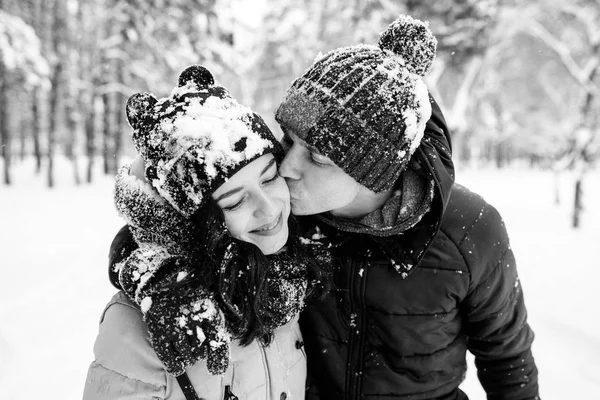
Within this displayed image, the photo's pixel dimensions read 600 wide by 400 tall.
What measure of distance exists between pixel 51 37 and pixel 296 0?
11355 mm

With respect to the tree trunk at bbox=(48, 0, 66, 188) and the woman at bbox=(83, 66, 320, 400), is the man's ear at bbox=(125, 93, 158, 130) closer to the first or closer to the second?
the woman at bbox=(83, 66, 320, 400)

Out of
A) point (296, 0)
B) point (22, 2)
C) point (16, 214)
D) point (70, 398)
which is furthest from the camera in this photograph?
point (296, 0)

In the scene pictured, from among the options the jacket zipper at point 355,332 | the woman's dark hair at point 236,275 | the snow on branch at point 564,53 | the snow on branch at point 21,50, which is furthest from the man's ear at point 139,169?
the snow on branch at point 21,50

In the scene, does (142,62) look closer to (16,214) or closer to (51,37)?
(51,37)

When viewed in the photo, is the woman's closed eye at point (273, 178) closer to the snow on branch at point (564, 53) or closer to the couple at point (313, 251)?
the couple at point (313, 251)

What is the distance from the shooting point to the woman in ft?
4.97

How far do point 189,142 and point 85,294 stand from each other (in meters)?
5.86

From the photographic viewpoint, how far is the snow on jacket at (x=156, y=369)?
148cm

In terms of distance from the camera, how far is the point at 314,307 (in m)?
2.17

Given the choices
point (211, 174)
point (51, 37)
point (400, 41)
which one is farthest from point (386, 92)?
point (51, 37)

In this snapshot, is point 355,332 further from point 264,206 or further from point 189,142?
point 189,142

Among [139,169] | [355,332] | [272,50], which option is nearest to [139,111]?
[139,169]

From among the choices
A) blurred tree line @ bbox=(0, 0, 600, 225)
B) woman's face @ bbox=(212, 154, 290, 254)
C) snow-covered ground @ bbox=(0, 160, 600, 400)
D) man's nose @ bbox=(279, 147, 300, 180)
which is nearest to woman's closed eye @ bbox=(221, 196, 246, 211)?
woman's face @ bbox=(212, 154, 290, 254)

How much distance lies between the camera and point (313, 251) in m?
2.07
